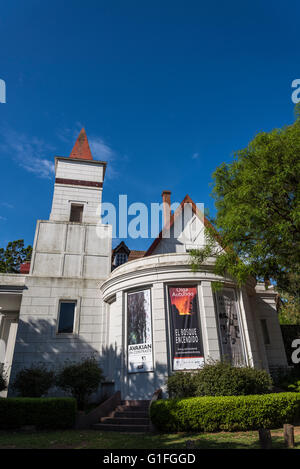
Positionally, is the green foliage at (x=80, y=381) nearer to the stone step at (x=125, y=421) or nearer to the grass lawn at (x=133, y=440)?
the stone step at (x=125, y=421)

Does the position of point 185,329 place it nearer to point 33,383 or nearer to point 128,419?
point 128,419

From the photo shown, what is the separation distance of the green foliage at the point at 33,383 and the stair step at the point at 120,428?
12.2 feet

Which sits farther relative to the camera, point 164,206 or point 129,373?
point 164,206

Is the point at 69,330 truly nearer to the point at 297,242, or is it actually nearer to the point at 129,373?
the point at 129,373

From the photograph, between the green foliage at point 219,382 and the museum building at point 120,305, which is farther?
the museum building at point 120,305

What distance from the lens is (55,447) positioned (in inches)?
332

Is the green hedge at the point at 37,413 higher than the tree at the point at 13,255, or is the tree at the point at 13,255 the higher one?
the tree at the point at 13,255

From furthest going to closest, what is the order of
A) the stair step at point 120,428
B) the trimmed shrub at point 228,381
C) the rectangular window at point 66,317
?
1. the rectangular window at point 66,317
2. the trimmed shrub at point 228,381
3. the stair step at point 120,428

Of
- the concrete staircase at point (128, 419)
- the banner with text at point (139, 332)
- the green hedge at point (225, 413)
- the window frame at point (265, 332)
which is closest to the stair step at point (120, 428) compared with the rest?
the concrete staircase at point (128, 419)

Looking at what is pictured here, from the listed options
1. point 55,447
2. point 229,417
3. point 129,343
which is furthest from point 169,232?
point 55,447

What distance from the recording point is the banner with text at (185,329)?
13.0 meters

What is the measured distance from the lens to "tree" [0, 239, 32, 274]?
3658 cm

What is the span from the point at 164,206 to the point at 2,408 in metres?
18.3

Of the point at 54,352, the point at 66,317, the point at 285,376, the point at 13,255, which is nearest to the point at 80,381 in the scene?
the point at 54,352
